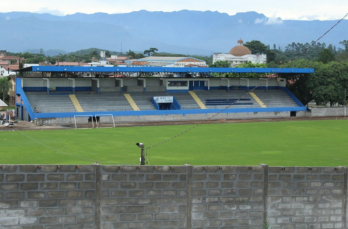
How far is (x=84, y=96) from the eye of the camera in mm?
50219

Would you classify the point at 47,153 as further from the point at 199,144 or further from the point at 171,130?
the point at 171,130

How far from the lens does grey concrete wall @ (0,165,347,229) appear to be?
10.5 metres

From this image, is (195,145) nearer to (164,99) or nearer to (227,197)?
(227,197)

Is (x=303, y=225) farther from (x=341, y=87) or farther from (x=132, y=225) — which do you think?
(x=341, y=87)

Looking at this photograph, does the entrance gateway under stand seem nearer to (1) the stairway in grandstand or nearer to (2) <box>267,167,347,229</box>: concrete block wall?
(1) the stairway in grandstand

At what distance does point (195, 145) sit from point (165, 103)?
2276cm

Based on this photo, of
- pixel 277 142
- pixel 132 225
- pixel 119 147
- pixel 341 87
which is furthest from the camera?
pixel 341 87

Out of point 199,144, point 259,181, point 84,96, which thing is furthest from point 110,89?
point 259,181

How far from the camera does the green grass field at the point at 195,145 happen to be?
26.2 m

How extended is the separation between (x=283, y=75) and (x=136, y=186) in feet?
174

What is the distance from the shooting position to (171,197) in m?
11.2

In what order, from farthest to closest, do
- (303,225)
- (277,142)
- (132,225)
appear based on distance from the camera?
(277,142) → (303,225) → (132,225)

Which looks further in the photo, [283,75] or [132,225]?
[283,75]

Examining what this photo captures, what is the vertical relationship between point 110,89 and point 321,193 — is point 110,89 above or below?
above
